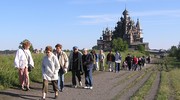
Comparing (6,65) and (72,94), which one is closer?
(72,94)

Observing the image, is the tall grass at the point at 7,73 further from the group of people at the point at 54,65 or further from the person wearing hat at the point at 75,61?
the person wearing hat at the point at 75,61

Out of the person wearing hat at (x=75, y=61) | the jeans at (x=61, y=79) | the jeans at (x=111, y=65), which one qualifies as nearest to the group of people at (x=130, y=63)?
the jeans at (x=111, y=65)

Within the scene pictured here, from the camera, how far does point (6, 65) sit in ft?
56.8

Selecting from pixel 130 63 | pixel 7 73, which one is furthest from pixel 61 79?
pixel 130 63

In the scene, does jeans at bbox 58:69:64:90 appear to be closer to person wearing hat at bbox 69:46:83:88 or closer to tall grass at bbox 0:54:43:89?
person wearing hat at bbox 69:46:83:88

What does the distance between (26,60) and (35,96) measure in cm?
183

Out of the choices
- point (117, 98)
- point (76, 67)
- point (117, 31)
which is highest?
point (117, 31)

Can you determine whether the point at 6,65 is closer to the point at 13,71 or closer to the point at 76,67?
the point at 13,71

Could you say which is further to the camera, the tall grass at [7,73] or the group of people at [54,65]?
the tall grass at [7,73]

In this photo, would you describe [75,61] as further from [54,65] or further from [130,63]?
[130,63]

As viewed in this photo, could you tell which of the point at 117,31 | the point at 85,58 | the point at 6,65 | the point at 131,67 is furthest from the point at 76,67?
the point at 117,31

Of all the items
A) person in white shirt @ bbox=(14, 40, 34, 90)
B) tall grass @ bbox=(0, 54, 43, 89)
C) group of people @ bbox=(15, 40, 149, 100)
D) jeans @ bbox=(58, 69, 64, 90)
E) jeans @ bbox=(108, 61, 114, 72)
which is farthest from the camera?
jeans @ bbox=(108, 61, 114, 72)

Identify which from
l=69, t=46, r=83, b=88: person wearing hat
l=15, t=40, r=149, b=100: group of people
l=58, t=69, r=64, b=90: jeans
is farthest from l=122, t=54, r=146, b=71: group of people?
l=58, t=69, r=64, b=90: jeans

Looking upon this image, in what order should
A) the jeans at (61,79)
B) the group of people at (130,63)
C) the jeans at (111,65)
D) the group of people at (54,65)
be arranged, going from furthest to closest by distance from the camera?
the group of people at (130,63)
the jeans at (111,65)
the jeans at (61,79)
the group of people at (54,65)
